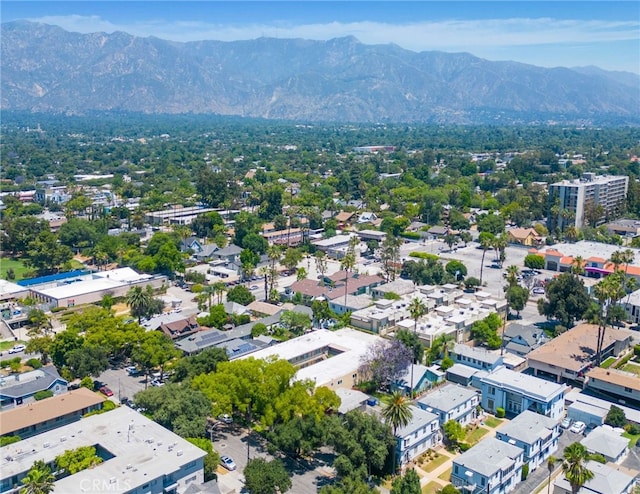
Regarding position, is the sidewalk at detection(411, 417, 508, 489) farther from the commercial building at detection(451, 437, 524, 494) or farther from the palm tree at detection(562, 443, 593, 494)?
the palm tree at detection(562, 443, 593, 494)

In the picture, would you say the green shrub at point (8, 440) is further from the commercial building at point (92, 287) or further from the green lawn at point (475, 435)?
the commercial building at point (92, 287)

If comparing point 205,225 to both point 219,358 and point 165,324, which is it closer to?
point 165,324

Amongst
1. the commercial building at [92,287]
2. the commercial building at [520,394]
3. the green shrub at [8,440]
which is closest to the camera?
the green shrub at [8,440]

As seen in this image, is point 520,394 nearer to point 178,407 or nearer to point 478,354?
point 478,354

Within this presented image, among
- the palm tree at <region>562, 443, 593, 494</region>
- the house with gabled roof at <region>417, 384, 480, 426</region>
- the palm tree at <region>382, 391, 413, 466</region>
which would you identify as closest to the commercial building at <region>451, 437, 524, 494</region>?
the palm tree at <region>382, 391, 413, 466</region>

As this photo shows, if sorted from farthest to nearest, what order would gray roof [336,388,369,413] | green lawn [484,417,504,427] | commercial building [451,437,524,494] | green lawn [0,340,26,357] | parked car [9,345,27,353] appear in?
green lawn [0,340,26,357], parked car [9,345,27,353], green lawn [484,417,504,427], gray roof [336,388,369,413], commercial building [451,437,524,494]

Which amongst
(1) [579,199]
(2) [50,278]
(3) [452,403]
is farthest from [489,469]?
(1) [579,199]

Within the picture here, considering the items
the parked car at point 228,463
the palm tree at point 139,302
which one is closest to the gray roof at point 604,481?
the parked car at point 228,463
